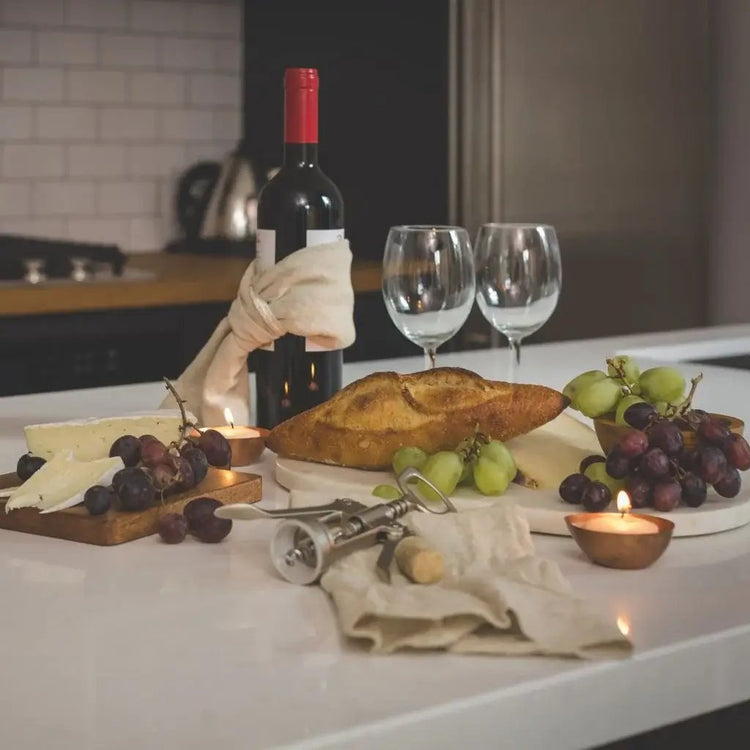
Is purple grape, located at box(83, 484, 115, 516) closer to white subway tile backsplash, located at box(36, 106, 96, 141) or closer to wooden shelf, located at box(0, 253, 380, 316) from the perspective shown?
wooden shelf, located at box(0, 253, 380, 316)

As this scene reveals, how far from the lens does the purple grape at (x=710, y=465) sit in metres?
1.03

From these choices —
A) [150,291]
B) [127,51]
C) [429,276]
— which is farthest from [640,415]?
[127,51]

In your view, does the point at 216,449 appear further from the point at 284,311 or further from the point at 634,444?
the point at 634,444

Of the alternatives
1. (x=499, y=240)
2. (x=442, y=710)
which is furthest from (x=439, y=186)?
(x=442, y=710)

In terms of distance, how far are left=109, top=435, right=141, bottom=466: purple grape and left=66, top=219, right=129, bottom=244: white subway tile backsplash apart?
8.21 ft

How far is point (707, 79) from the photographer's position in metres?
3.53

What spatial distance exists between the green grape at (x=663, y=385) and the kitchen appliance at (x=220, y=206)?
2.28 meters

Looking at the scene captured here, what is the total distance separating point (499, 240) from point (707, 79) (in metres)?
2.38

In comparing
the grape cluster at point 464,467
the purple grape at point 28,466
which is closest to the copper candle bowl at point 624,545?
the grape cluster at point 464,467

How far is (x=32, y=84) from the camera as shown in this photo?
335 centimetres

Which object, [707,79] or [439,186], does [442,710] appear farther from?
[707,79]

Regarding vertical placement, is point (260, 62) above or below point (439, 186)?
above

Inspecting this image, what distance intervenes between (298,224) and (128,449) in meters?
0.36

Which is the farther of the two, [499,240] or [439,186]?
[439,186]
